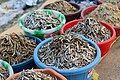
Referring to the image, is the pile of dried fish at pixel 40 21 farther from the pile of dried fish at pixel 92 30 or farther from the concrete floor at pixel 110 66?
the concrete floor at pixel 110 66

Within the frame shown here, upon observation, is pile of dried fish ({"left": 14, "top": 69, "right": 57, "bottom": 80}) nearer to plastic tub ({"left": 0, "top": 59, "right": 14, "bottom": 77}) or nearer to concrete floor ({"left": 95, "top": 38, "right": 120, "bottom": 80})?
plastic tub ({"left": 0, "top": 59, "right": 14, "bottom": 77})

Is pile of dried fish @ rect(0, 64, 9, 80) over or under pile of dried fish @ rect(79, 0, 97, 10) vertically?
over

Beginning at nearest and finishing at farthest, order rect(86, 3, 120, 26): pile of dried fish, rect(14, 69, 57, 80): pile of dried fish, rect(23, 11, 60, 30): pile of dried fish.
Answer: rect(14, 69, 57, 80): pile of dried fish
rect(23, 11, 60, 30): pile of dried fish
rect(86, 3, 120, 26): pile of dried fish

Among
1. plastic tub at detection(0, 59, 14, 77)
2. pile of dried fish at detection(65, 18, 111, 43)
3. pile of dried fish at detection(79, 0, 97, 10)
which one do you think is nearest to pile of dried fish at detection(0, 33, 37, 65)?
plastic tub at detection(0, 59, 14, 77)

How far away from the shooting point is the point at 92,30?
369 cm

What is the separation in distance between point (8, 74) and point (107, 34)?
1.57 meters

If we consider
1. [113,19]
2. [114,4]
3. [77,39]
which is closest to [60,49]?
[77,39]

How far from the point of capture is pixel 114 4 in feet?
16.1

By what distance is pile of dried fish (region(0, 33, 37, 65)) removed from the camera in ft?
11.1

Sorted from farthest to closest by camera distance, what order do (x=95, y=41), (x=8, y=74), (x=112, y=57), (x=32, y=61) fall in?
(x=112, y=57)
(x=95, y=41)
(x=32, y=61)
(x=8, y=74)

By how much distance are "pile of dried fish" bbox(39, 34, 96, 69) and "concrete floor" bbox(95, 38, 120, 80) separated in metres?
0.59

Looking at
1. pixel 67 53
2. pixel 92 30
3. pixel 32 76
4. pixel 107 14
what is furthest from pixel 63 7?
pixel 32 76

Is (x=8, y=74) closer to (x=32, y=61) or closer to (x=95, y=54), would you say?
(x=32, y=61)

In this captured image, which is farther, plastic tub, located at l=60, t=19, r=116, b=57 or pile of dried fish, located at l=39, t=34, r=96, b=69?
plastic tub, located at l=60, t=19, r=116, b=57
